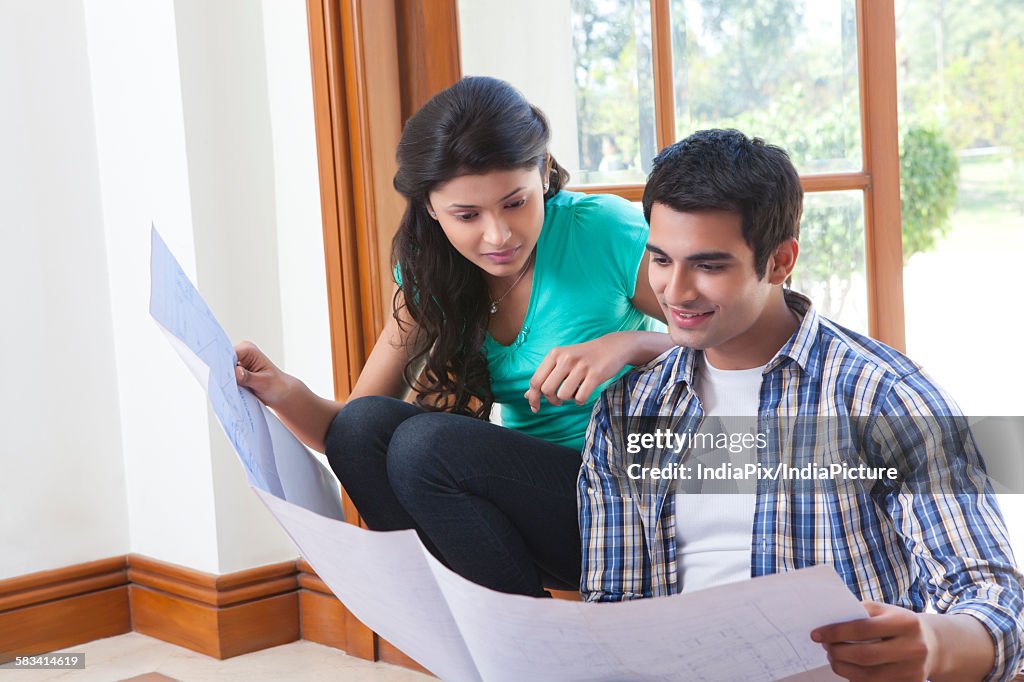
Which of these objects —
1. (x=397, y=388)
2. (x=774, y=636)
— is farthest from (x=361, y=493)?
(x=774, y=636)

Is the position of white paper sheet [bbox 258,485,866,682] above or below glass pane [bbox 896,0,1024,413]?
below

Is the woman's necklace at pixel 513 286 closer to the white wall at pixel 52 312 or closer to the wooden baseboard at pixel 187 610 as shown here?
the wooden baseboard at pixel 187 610

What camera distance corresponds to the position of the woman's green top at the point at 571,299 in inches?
48.8

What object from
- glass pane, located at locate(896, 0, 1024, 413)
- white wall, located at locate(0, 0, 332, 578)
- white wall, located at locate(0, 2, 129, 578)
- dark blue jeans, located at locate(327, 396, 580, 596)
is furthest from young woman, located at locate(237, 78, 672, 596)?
glass pane, located at locate(896, 0, 1024, 413)

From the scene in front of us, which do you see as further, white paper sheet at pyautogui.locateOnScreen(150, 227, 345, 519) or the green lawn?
the green lawn

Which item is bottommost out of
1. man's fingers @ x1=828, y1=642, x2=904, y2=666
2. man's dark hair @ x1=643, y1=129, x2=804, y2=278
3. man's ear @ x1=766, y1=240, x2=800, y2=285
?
man's fingers @ x1=828, y1=642, x2=904, y2=666

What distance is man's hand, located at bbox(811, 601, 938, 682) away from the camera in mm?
629

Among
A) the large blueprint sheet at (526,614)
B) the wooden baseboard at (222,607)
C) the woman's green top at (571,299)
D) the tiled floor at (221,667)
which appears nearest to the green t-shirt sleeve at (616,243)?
the woman's green top at (571,299)

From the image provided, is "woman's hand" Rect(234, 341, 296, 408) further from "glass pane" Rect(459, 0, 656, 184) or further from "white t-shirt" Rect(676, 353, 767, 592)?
"glass pane" Rect(459, 0, 656, 184)

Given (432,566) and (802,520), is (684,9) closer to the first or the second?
(802,520)

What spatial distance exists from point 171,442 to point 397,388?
0.69 meters

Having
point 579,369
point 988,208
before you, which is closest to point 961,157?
point 988,208

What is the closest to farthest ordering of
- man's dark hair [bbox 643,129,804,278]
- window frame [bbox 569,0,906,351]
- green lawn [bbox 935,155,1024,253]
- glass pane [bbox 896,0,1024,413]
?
1. man's dark hair [bbox 643,129,804,278]
2. window frame [bbox 569,0,906,351]
3. glass pane [bbox 896,0,1024,413]
4. green lawn [bbox 935,155,1024,253]

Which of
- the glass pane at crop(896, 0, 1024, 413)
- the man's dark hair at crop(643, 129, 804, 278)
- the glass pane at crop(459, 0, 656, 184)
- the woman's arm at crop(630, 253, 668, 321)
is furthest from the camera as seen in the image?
the glass pane at crop(896, 0, 1024, 413)
